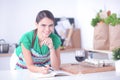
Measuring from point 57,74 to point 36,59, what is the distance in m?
0.36

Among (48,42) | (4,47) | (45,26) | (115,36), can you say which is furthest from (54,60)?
(4,47)

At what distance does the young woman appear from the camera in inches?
66.6

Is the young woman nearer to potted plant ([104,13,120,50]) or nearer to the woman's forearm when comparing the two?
the woman's forearm

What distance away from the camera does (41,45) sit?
69.8 inches

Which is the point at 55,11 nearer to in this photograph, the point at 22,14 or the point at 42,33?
the point at 22,14

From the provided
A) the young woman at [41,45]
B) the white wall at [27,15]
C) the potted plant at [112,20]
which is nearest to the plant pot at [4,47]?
the white wall at [27,15]

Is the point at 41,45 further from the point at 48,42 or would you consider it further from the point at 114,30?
the point at 114,30

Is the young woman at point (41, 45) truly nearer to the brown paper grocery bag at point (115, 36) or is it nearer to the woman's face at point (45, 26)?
the woman's face at point (45, 26)

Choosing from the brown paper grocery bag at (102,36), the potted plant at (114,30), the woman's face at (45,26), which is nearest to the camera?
the woman's face at (45,26)

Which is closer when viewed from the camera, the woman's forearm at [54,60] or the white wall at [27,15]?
the woman's forearm at [54,60]

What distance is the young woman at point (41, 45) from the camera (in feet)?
5.55

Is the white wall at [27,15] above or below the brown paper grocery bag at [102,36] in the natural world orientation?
above

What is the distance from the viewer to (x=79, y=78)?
51.2 inches

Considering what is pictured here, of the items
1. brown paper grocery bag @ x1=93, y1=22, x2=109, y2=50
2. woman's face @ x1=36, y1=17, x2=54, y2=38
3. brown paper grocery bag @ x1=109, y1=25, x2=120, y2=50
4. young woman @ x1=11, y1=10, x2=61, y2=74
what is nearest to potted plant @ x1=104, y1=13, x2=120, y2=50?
brown paper grocery bag @ x1=109, y1=25, x2=120, y2=50
